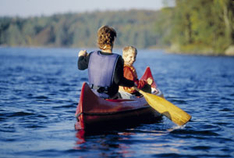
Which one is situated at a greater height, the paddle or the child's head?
the child's head

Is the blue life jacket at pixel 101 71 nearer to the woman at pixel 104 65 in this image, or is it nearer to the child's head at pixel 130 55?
the woman at pixel 104 65

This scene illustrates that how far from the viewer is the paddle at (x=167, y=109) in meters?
8.19

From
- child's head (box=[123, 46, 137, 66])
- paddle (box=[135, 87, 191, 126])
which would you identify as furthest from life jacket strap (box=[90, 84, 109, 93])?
child's head (box=[123, 46, 137, 66])

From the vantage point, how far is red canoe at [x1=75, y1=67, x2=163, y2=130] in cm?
717

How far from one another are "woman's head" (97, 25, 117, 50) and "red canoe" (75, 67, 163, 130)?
89 centimetres

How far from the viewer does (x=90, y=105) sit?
23.7ft

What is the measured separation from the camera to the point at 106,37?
741cm

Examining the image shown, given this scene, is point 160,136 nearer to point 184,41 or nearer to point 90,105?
point 90,105

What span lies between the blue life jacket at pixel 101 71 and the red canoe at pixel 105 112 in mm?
305

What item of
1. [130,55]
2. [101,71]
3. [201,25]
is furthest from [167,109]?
[201,25]

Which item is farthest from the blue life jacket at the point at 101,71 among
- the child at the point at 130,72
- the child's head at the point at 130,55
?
the child's head at the point at 130,55

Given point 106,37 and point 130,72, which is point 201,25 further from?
point 106,37

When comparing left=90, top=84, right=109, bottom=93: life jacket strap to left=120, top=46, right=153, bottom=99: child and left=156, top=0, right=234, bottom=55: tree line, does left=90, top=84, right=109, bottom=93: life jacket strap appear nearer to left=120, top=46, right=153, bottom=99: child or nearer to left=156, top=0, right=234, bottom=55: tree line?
left=120, top=46, right=153, bottom=99: child

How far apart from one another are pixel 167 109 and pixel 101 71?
1789mm
